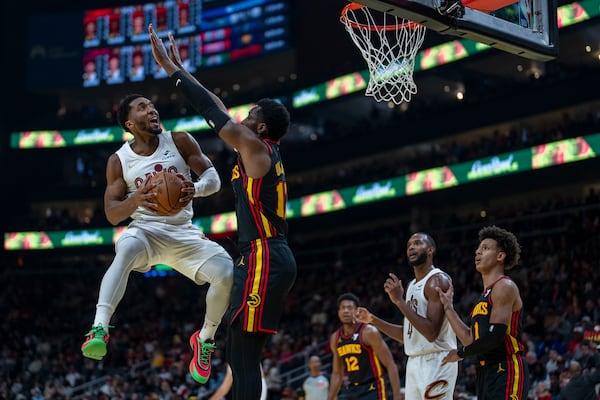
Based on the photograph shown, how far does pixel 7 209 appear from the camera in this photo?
33688mm

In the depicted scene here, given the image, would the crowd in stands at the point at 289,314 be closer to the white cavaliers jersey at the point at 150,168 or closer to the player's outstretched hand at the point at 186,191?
the white cavaliers jersey at the point at 150,168

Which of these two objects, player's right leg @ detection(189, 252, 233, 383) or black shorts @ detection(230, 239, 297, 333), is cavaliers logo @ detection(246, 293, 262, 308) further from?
player's right leg @ detection(189, 252, 233, 383)

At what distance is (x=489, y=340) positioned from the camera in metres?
6.44

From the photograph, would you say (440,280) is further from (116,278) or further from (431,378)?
(116,278)

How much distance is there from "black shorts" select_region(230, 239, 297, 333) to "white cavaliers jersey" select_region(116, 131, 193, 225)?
0.81 meters

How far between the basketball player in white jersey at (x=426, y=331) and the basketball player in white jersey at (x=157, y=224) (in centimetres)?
177

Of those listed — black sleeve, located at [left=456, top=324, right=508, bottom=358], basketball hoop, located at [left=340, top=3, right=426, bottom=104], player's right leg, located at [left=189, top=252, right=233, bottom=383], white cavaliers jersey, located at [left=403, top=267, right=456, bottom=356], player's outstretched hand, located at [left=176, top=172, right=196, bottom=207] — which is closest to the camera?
player's outstretched hand, located at [left=176, top=172, right=196, bottom=207]

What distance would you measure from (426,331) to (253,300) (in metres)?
2.43

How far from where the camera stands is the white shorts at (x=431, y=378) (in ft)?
24.8

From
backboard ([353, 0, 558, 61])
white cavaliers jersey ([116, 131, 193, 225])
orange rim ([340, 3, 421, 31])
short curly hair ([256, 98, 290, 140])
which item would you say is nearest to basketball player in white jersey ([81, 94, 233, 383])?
white cavaliers jersey ([116, 131, 193, 225])

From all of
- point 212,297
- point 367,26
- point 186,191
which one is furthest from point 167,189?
point 367,26

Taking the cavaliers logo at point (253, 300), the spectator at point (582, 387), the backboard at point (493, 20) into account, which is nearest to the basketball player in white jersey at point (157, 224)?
the cavaliers logo at point (253, 300)

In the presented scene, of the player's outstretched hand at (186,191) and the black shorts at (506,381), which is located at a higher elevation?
the player's outstretched hand at (186,191)

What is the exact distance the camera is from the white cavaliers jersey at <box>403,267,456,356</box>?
25.1 ft
